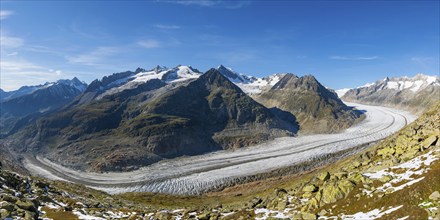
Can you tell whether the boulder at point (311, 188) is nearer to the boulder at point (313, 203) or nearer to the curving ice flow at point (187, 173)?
the boulder at point (313, 203)

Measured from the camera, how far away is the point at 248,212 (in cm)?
4081

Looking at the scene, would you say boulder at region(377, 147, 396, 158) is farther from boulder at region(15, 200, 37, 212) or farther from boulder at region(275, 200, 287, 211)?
boulder at region(15, 200, 37, 212)

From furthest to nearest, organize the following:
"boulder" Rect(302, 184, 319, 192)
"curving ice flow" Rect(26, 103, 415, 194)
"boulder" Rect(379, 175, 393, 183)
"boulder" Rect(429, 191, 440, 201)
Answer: "curving ice flow" Rect(26, 103, 415, 194) → "boulder" Rect(302, 184, 319, 192) → "boulder" Rect(379, 175, 393, 183) → "boulder" Rect(429, 191, 440, 201)

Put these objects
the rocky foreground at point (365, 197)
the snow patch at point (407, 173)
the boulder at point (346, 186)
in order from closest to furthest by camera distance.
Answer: the rocky foreground at point (365, 197)
the snow patch at point (407, 173)
the boulder at point (346, 186)

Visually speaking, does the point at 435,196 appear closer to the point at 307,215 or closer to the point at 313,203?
the point at 307,215

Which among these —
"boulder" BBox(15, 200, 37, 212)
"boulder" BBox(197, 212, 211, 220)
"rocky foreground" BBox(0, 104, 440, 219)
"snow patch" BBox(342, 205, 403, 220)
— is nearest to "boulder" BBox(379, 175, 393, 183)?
"rocky foreground" BBox(0, 104, 440, 219)

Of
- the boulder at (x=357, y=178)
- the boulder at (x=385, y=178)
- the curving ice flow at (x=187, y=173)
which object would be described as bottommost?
the curving ice flow at (x=187, y=173)

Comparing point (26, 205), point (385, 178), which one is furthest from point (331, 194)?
point (26, 205)

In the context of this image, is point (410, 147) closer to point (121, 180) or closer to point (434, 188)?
point (434, 188)

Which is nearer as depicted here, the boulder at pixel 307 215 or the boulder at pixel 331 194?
the boulder at pixel 307 215

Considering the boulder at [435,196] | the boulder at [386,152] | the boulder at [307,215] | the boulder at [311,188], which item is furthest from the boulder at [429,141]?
the boulder at [307,215]

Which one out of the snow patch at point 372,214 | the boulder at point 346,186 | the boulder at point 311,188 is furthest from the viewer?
the boulder at point 311,188

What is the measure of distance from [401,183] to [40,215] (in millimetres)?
45161

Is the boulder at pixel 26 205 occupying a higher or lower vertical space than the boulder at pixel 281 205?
lower
